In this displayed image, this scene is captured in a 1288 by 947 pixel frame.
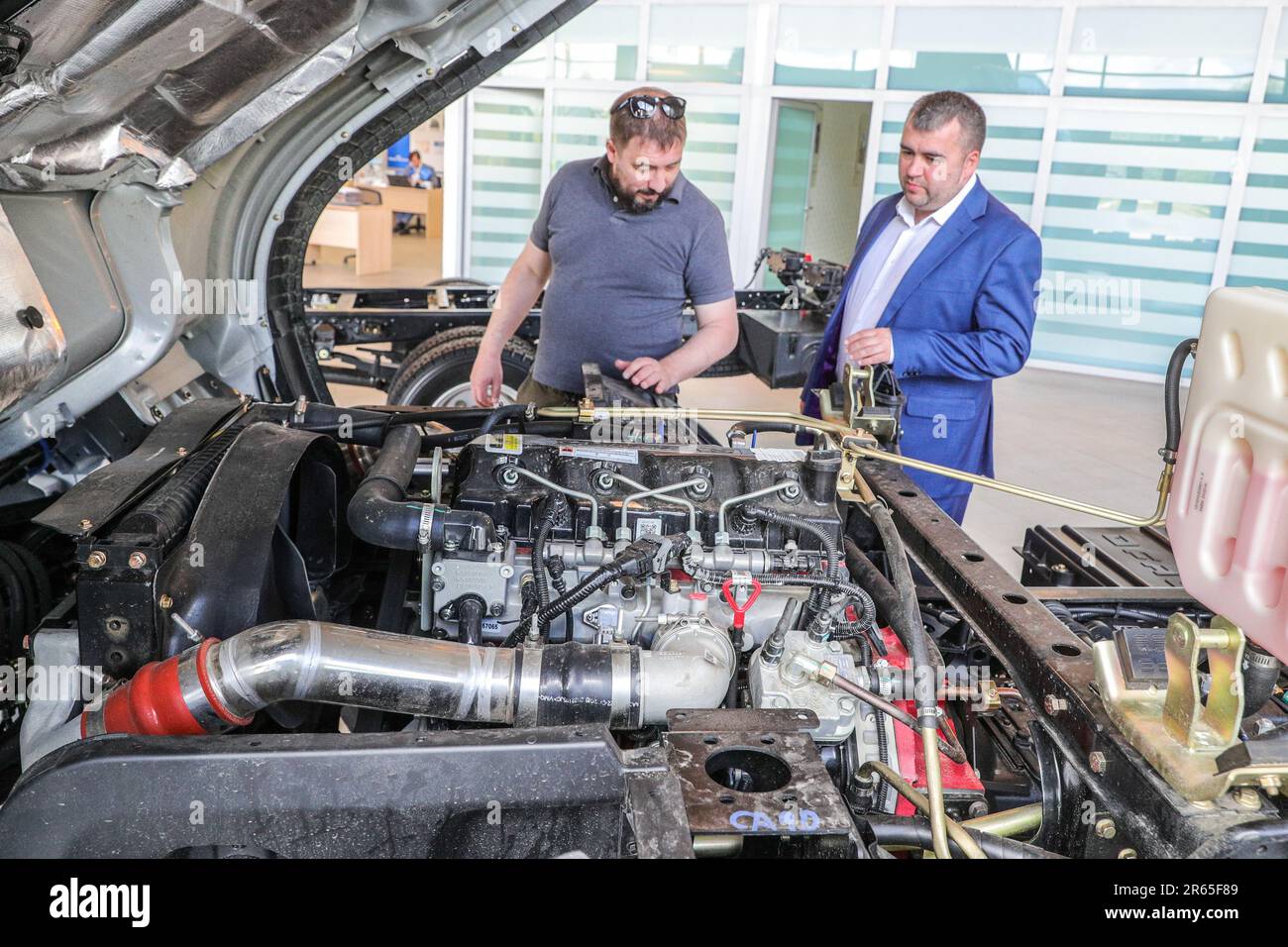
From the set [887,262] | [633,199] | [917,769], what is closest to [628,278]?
[633,199]

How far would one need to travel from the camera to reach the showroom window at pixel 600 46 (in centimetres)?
940

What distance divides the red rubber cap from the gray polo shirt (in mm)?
1915

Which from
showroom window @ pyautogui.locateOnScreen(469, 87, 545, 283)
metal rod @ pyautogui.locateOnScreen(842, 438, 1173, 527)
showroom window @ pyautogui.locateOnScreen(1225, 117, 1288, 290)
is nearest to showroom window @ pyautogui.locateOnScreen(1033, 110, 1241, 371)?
showroom window @ pyautogui.locateOnScreen(1225, 117, 1288, 290)

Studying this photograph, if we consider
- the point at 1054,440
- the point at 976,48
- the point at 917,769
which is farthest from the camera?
the point at 976,48

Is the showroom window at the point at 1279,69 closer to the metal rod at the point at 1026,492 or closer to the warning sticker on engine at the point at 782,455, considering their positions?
the metal rod at the point at 1026,492

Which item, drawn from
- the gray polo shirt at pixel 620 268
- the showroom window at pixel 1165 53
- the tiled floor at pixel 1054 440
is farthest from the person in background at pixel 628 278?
the showroom window at pixel 1165 53

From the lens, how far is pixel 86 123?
6.61ft

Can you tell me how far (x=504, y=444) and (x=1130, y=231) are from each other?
27.6 ft

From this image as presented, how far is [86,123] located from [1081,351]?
8949 mm

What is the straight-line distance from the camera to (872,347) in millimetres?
2816

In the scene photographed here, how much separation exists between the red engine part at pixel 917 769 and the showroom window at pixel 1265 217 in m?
8.18

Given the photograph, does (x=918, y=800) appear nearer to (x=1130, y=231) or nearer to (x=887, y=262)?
(x=887, y=262)

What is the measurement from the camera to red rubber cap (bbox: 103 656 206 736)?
1475 millimetres

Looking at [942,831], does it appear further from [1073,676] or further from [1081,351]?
[1081,351]
